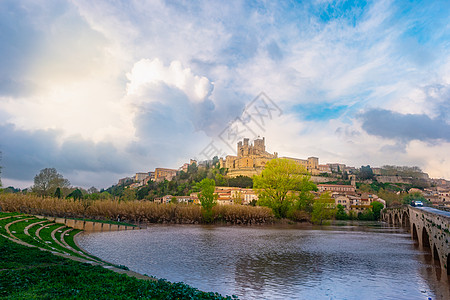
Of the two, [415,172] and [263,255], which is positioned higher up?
[415,172]

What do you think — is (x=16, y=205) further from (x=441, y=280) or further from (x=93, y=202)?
(x=441, y=280)

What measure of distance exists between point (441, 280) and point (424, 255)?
5960 millimetres

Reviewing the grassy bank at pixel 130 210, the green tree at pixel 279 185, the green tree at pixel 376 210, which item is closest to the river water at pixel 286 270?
the grassy bank at pixel 130 210

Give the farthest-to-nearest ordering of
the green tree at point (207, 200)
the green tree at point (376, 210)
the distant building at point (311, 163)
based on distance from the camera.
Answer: the distant building at point (311, 163) < the green tree at point (376, 210) < the green tree at point (207, 200)

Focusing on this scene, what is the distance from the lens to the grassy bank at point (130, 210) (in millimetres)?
22391

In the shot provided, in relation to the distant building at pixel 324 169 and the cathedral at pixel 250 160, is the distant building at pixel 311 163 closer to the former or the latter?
the cathedral at pixel 250 160

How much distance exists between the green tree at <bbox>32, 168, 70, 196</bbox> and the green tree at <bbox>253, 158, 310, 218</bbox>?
103 ft

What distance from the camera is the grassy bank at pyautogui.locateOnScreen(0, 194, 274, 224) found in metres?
22.4

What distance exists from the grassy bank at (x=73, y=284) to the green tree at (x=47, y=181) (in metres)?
44.7

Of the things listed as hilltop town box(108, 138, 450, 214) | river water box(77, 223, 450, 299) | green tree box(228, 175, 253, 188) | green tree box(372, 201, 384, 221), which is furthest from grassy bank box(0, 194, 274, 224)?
green tree box(228, 175, 253, 188)

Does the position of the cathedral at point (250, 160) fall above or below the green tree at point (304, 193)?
above

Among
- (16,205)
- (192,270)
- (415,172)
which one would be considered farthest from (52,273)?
(415,172)

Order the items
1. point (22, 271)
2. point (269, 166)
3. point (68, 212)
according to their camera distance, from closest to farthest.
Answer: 1. point (22, 271)
2. point (68, 212)
3. point (269, 166)

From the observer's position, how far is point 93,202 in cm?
2736
